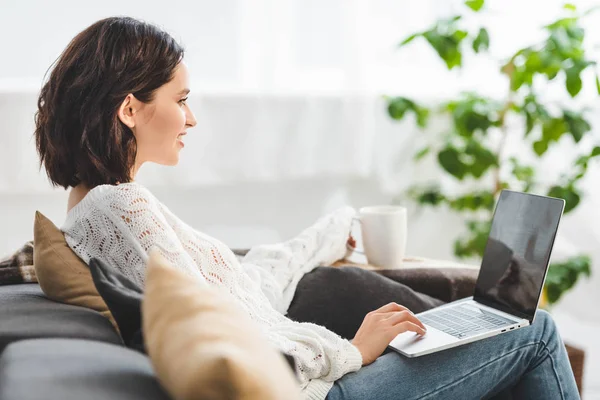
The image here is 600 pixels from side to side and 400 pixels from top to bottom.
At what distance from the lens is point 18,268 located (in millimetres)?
1345

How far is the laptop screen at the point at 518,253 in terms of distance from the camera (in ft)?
4.30

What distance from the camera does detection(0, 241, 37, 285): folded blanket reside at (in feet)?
4.37

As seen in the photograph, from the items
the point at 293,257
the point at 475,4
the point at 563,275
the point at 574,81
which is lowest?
the point at 563,275

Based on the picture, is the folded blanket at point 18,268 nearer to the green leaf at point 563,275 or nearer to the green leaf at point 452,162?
the green leaf at point 452,162

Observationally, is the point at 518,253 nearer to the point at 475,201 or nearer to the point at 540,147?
the point at 540,147

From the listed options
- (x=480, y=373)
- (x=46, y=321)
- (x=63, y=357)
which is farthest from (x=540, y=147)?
(x=63, y=357)

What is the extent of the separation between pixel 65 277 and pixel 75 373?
1.50 ft

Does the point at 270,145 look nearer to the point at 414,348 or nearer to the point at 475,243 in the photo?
the point at 475,243

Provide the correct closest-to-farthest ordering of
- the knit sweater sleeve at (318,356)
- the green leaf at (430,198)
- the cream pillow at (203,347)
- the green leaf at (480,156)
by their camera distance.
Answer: the cream pillow at (203,347), the knit sweater sleeve at (318,356), the green leaf at (480,156), the green leaf at (430,198)

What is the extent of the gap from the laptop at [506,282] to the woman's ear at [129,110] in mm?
596

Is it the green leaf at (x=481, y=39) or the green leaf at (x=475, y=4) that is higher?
the green leaf at (x=475, y=4)

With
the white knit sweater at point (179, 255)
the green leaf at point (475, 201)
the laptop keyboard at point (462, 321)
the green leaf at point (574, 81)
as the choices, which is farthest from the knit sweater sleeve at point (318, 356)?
the green leaf at point (475, 201)

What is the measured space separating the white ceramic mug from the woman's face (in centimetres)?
52

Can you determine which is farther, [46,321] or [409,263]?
[409,263]
